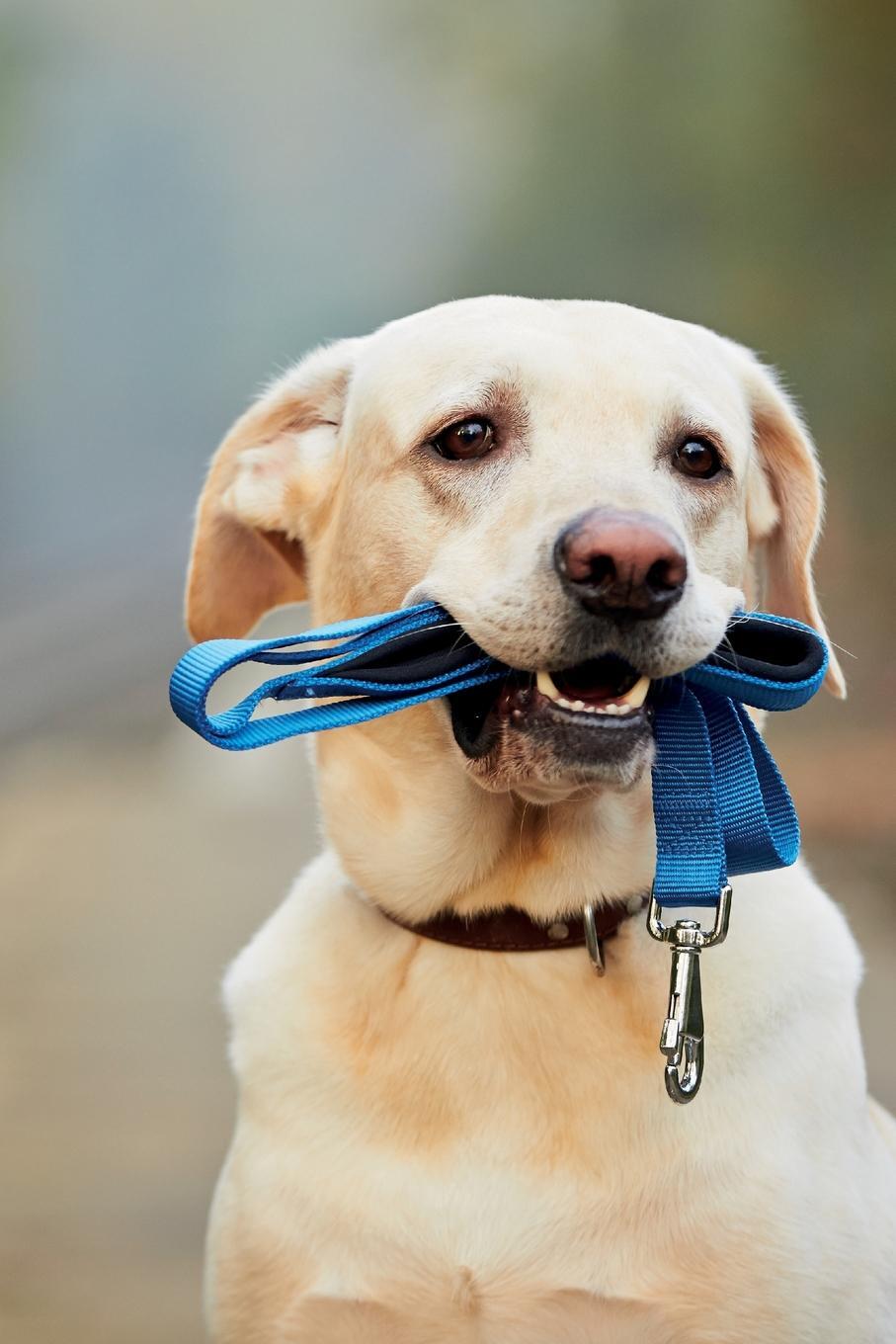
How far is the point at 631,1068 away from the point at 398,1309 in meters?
0.35

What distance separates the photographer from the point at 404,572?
5.54ft

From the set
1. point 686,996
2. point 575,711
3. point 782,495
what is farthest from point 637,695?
point 782,495

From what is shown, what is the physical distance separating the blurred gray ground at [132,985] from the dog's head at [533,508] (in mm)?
1351

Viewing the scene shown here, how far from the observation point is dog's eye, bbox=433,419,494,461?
1.69 meters

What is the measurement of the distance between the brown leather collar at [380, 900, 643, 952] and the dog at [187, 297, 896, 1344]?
0.04 ft

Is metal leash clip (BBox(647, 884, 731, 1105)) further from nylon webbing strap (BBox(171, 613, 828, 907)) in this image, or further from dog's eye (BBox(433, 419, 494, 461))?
dog's eye (BBox(433, 419, 494, 461))

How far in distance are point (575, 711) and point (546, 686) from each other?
41mm

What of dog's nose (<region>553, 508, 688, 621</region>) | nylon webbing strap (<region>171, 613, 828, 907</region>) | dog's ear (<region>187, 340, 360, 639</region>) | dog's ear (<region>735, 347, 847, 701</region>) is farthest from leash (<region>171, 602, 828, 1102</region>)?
dog's ear (<region>187, 340, 360, 639</region>)

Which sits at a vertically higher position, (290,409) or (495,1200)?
(290,409)

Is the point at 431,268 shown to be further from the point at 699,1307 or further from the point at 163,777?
the point at 699,1307

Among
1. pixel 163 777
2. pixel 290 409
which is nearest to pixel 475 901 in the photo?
pixel 290 409

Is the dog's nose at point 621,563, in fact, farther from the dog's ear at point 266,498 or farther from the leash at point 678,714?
the dog's ear at point 266,498

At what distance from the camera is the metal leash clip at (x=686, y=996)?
4.53 feet

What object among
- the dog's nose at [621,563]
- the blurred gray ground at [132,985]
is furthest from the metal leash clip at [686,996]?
the blurred gray ground at [132,985]
